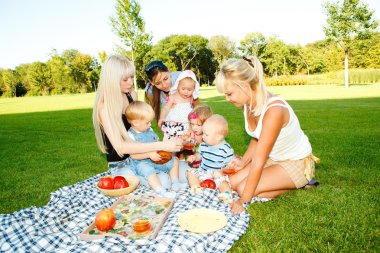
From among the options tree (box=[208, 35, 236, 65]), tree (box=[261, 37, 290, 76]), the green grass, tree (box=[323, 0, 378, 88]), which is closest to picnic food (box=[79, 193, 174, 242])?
the green grass

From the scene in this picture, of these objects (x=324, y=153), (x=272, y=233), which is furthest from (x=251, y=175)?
(x=324, y=153)

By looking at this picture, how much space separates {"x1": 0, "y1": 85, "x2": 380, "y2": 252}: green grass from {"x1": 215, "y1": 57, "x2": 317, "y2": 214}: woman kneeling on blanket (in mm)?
254

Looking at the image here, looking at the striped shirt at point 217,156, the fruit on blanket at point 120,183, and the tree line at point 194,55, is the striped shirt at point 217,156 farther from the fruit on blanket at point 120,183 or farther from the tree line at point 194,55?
the tree line at point 194,55

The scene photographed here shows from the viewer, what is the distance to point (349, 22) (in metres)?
30.5

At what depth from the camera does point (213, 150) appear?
464 cm

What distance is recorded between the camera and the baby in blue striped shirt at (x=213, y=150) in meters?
4.54

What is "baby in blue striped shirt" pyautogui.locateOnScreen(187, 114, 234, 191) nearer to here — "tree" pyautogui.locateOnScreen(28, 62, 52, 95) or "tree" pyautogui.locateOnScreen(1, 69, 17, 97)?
"tree" pyautogui.locateOnScreen(28, 62, 52, 95)

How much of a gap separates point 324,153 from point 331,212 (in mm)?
3025

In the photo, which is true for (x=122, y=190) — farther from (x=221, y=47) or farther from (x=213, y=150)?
(x=221, y=47)

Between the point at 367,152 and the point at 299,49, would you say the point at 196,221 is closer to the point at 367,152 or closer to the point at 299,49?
the point at 367,152

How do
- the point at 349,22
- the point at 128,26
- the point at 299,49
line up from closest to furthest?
the point at 349,22 → the point at 128,26 → the point at 299,49

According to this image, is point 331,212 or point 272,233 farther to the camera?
point 331,212

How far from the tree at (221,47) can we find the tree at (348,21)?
5195 cm

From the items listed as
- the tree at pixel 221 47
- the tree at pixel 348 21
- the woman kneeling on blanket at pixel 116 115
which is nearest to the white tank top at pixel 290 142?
the woman kneeling on blanket at pixel 116 115
